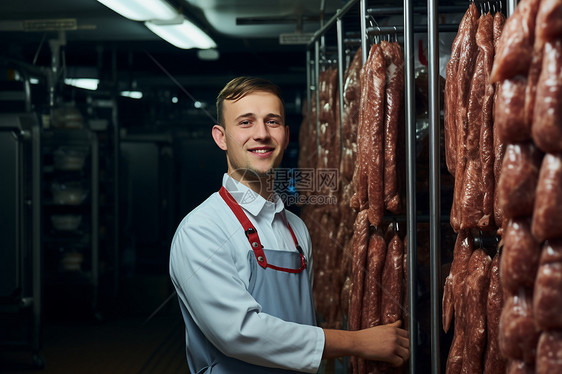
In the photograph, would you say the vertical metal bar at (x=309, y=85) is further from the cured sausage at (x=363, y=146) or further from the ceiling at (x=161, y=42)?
the cured sausage at (x=363, y=146)

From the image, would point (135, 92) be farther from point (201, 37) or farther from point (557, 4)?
point (557, 4)

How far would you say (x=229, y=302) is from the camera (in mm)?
1747

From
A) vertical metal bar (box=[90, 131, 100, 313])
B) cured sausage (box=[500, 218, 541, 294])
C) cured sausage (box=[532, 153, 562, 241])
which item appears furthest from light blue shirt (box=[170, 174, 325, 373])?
vertical metal bar (box=[90, 131, 100, 313])

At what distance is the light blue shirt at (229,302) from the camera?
1748 mm

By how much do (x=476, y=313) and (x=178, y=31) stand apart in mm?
4002

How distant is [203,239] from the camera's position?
1.81 metres

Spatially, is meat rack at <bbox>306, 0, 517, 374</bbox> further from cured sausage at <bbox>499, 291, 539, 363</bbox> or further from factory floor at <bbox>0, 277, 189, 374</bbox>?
factory floor at <bbox>0, 277, 189, 374</bbox>

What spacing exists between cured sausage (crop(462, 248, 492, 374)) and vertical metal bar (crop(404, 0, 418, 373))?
0.27m

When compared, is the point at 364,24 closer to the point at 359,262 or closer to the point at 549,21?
the point at 359,262

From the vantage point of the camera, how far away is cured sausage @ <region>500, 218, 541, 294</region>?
908mm

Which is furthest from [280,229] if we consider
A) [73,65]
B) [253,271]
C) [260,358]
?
[73,65]

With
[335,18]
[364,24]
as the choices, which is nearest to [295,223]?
[364,24]

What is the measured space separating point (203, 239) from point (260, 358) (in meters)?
0.39

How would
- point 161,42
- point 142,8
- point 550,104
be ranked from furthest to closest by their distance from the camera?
point 161,42 → point 142,8 → point 550,104
